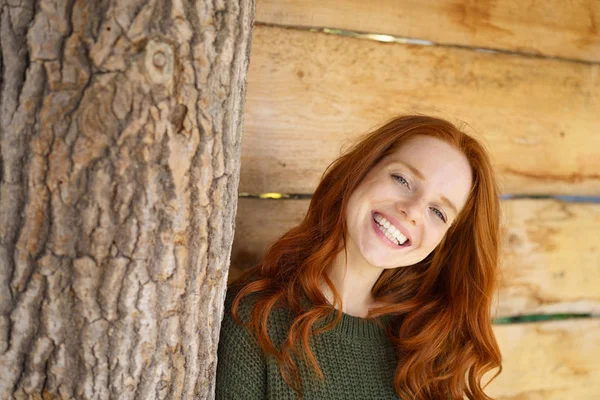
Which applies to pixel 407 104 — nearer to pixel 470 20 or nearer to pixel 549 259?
pixel 470 20

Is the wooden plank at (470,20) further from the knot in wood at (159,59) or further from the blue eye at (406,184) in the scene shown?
the knot in wood at (159,59)

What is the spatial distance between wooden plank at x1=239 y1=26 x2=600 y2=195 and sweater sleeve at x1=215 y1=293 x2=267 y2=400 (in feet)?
1.28

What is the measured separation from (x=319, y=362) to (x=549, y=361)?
0.93 metres

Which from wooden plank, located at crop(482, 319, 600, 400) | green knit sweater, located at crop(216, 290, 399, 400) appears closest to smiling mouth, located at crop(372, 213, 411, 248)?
green knit sweater, located at crop(216, 290, 399, 400)

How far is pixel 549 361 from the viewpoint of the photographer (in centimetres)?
192

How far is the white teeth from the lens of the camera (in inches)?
52.7

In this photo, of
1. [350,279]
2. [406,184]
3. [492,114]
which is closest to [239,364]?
[350,279]

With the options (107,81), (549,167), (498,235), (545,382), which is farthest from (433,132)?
(545,382)

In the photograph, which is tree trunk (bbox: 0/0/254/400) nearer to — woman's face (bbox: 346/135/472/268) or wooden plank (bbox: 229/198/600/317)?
woman's face (bbox: 346/135/472/268)

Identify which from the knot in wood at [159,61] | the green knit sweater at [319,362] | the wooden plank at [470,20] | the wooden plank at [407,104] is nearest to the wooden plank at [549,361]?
the wooden plank at [407,104]

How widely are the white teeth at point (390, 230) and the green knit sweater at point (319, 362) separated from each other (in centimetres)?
24

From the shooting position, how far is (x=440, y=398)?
152cm

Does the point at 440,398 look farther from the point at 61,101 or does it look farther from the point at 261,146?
the point at 61,101

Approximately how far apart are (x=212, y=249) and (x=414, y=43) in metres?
0.94
